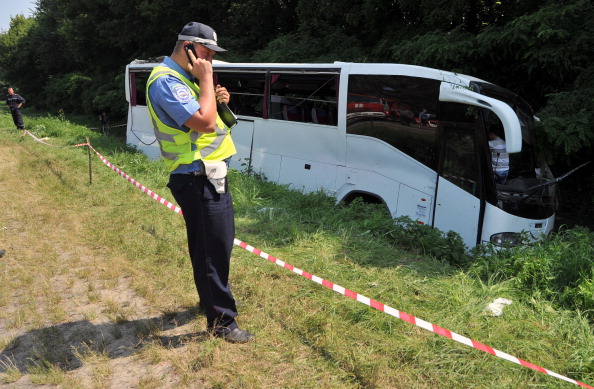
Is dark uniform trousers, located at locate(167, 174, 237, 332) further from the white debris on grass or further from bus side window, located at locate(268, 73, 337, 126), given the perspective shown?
bus side window, located at locate(268, 73, 337, 126)

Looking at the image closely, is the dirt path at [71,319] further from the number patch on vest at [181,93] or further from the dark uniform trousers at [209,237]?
the number patch on vest at [181,93]

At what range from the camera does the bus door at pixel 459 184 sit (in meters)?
5.97

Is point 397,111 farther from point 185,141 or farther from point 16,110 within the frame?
point 16,110

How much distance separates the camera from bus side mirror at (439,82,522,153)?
202 inches

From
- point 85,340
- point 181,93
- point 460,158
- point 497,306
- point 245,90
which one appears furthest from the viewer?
point 245,90

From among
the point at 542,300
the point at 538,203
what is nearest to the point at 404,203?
the point at 538,203

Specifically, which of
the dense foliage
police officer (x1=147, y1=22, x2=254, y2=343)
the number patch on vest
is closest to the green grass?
police officer (x1=147, y1=22, x2=254, y2=343)

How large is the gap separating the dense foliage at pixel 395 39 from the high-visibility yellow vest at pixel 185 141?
234 inches

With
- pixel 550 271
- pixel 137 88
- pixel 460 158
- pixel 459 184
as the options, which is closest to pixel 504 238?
pixel 459 184

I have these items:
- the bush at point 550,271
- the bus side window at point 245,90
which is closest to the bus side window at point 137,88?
the bus side window at point 245,90

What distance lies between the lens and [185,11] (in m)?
21.3

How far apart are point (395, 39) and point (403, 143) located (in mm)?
6701

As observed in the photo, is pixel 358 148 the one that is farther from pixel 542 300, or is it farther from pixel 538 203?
pixel 542 300

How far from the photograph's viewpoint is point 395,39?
12516mm
